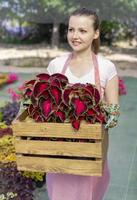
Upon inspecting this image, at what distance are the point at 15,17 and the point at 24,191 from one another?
10.3 meters

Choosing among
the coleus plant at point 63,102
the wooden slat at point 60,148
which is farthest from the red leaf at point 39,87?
the wooden slat at point 60,148

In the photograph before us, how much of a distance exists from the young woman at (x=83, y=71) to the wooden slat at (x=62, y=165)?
8.5 inches

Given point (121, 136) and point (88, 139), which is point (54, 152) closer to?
point (88, 139)

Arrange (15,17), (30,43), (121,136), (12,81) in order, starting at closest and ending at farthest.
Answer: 1. (121,136)
2. (12,81)
3. (15,17)
4. (30,43)

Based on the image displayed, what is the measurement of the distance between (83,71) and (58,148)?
1.55ft

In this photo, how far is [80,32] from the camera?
2365 mm

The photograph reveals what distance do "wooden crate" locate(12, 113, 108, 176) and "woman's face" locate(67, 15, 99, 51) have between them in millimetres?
479

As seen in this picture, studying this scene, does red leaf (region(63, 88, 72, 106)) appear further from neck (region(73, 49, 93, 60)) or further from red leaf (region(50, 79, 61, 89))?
neck (region(73, 49, 93, 60))

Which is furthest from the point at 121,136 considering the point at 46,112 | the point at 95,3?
the point at 95,3

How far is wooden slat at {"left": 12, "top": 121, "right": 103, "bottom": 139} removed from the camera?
6.83 ft

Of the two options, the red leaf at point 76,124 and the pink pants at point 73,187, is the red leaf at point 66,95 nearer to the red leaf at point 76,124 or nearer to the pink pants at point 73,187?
the red leaf at point 76,124

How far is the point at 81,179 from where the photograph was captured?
2398 millimetres

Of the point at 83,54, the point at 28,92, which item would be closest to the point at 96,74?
the point at 83,54

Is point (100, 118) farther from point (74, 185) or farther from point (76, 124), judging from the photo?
point (74, 185)
